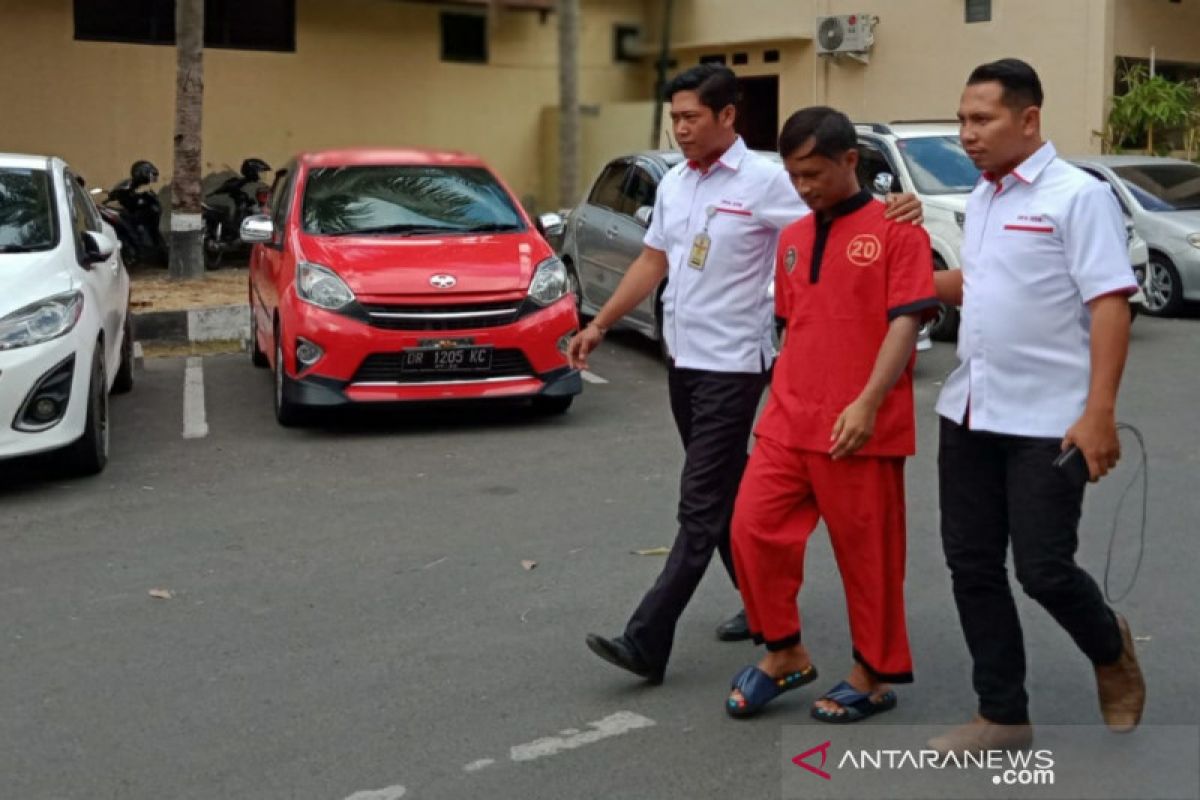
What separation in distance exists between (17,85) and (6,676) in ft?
41.2

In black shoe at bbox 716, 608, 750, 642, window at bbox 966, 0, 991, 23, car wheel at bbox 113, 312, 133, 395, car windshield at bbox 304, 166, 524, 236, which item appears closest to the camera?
black shoe at bbox 716, 608, 750, 642

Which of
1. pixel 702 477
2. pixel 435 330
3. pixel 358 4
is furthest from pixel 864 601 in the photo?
pixel 358 4

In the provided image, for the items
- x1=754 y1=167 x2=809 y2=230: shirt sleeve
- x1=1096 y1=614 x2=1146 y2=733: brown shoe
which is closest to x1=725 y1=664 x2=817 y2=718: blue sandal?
x1=1096 y1=614 x2=1146 y2=733: brown shoe

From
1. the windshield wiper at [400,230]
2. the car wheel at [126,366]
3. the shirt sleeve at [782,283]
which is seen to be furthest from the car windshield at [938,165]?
the shirt sleeve at [782,283]

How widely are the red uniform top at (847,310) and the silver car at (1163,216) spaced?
31.2 ft

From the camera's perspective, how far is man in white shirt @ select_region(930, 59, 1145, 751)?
12.3 ft

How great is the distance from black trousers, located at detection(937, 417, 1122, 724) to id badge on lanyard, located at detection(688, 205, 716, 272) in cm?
94

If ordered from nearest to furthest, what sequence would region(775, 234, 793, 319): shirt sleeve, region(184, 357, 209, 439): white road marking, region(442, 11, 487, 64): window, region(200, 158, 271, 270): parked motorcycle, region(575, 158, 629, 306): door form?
region(775, 234, 793, 319): shirt sleeve → region(184, 357, 209, 439): white road marking → region(575, 158, 629, 306): door → region(200, 158, 271, 270): parked motorcycle → region(442, 11, 487, 64): window

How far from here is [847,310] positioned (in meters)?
4.14

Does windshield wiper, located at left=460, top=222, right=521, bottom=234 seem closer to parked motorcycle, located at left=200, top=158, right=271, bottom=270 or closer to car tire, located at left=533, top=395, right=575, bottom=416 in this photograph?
car tire, located at left=533, top=395, right=575, bottom=416

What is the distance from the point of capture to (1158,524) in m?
6.67

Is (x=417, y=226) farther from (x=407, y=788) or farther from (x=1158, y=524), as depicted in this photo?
(x=407, y=788)

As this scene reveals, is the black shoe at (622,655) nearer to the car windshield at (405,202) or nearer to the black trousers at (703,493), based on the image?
the black trousers at (703,493)

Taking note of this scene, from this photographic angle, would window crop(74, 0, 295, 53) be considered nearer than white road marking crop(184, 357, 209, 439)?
No
